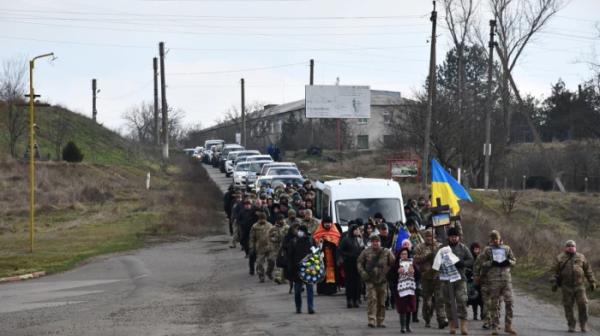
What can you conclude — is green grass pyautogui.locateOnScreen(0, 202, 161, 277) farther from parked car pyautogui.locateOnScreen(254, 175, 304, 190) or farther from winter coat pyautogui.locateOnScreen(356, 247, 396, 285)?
winter coat pyautogui.locateOnScreen(356, 247, 396, 285)

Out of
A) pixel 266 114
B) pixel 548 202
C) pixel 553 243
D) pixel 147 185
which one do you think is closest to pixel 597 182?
pixel 548 202

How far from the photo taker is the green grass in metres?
29.0

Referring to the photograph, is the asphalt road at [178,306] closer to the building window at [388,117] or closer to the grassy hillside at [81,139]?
the grassy hillside at [81,139]

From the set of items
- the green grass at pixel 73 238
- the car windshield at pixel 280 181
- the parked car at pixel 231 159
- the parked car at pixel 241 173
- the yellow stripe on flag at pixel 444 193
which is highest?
the parked car at pixel 231 159

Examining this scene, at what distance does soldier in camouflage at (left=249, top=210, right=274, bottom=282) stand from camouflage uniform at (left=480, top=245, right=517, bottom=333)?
7406mm

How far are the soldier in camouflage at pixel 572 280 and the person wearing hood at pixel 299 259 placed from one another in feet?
13.6

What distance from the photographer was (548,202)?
161 feet

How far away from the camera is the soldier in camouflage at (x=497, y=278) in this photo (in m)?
15.6

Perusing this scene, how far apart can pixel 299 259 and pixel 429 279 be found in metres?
2.55

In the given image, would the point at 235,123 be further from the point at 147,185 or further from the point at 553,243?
the point at 553,243

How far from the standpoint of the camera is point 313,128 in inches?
3344

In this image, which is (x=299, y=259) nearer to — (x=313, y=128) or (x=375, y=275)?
(x=375, y=275)

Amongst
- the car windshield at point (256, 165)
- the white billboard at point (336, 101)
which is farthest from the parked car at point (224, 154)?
the car windshield at point (256, 165)

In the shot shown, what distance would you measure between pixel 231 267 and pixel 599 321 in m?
11.2
